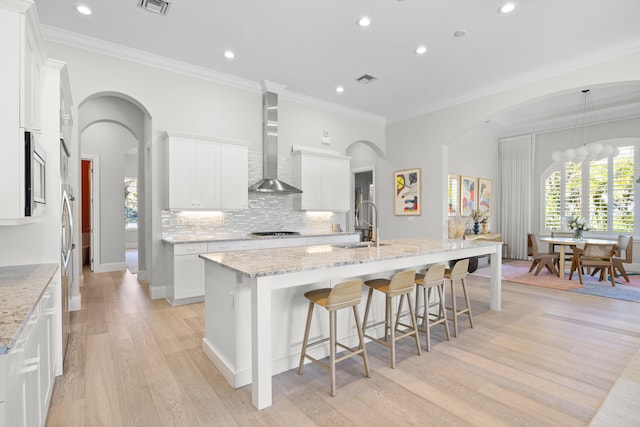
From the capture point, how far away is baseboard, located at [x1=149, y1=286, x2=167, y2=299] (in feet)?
14.9

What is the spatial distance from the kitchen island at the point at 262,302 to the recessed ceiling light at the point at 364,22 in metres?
2.48

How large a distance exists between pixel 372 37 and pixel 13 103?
344 cm

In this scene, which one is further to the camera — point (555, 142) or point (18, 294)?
point (555, 142)

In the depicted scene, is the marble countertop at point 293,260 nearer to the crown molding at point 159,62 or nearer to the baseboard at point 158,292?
the baseboard at point 158,292

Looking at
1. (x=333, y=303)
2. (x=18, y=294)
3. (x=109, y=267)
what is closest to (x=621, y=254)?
(x=333, y=303)

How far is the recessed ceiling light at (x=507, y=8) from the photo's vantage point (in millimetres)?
3221

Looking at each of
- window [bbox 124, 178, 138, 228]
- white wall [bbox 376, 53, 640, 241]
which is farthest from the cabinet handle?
window [bbox 124, 178, 138, 228]

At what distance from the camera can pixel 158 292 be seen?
459 centimetres

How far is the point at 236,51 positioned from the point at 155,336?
3.51 m

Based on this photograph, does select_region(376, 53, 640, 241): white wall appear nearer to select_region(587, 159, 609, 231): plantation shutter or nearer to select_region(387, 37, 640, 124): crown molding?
select_region(387, 37, 640, 124): crown molding

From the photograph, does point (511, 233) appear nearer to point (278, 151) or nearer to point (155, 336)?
point (278, 151)

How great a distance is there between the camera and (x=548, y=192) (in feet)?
25.9

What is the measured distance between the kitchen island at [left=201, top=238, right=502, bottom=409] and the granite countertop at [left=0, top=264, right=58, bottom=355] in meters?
0.99

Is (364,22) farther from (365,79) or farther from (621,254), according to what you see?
(621,254)
